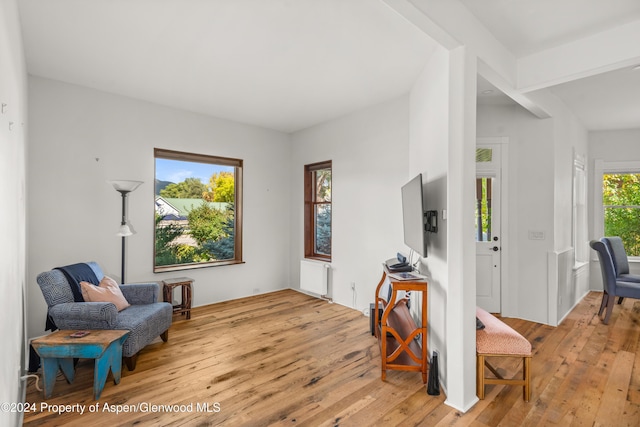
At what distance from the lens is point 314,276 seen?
15.5 ft

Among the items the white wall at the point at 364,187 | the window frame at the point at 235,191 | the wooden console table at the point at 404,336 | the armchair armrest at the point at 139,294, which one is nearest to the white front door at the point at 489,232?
the white wall at the point at 364,187

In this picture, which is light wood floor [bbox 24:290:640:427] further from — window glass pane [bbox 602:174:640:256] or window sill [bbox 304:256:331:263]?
window glass pane [bbox 602:174:640:256]

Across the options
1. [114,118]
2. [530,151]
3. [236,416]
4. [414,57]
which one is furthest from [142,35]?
[530,151]

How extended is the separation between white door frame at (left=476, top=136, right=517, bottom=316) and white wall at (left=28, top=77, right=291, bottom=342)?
3.37 m

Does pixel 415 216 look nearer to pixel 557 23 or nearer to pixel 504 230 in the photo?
pixel 557 23

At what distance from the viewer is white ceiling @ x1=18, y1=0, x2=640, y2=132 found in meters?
2.17

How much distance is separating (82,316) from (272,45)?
2619 mm

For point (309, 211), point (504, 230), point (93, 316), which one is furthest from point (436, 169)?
point (93, 316)

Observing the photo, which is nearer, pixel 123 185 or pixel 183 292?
pixel 123 185

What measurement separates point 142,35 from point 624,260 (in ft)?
19.9

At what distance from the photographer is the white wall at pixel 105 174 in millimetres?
3236

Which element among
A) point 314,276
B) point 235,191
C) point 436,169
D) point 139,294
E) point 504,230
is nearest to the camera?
point 436,169

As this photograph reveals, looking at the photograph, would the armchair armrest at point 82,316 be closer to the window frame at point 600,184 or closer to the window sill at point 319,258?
the window sill at point 319,258

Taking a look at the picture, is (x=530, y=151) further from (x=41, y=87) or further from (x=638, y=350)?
(x=41, y=87)
